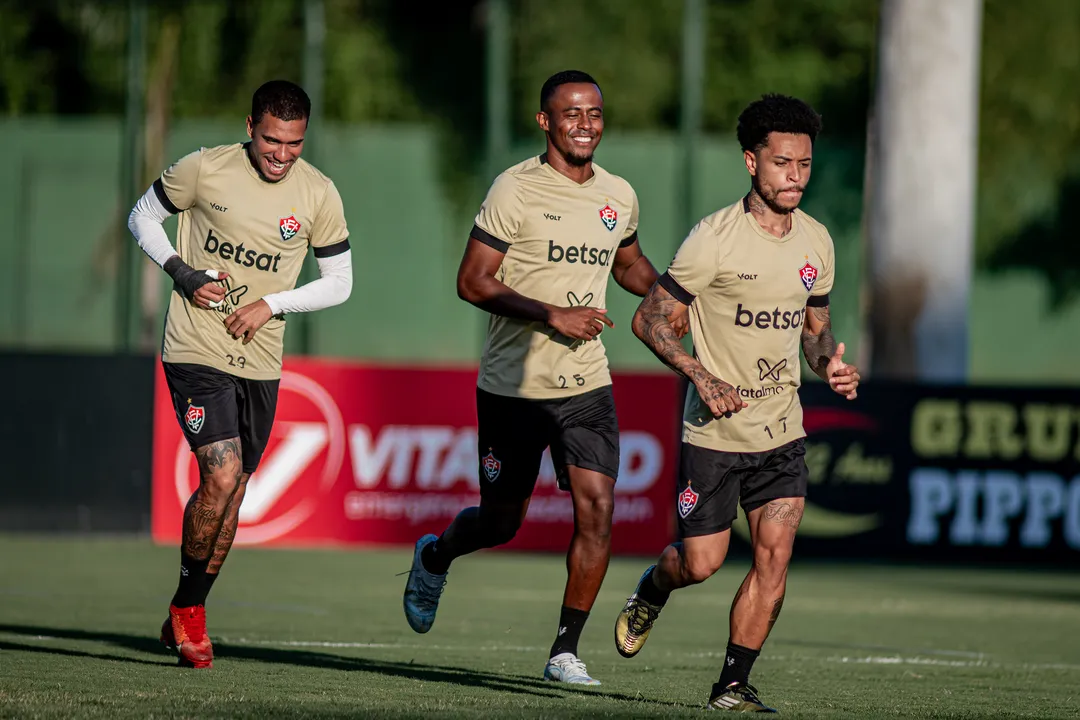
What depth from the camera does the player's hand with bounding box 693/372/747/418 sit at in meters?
6.66

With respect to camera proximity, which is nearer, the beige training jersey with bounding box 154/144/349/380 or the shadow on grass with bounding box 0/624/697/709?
the shadow on grass with bounding box 0/624/697/709

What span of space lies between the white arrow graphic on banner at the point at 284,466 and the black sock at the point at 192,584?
699 centimetres

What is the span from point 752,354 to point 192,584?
282 cm

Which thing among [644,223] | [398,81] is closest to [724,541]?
[644,223]

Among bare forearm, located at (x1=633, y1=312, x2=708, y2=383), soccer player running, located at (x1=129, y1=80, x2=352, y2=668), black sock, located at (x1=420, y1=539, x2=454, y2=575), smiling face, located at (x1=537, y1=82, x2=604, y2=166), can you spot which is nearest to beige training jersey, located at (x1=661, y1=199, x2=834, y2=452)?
bare forearm, located at (x1=633, y1=312, x2=708, y2=383)

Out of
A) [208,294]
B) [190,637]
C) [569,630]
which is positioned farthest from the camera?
[190,637]

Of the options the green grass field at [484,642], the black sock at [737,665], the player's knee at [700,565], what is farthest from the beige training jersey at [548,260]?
the black sock at [737,665]

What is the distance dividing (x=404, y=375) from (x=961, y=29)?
706 centimetres

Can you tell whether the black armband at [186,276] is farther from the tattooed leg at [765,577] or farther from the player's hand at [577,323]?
the tattooed leg at [765,577]

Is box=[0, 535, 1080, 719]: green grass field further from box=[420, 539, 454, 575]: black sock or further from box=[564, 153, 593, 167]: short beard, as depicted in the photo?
box=[564, 153, 593, 167]: short beard

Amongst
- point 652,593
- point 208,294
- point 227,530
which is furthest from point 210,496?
point 652,593

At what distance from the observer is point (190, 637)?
7.89 metres

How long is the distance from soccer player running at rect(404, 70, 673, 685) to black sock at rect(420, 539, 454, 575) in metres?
0.35

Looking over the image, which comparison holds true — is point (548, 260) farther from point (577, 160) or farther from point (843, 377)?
point (843, 377)
